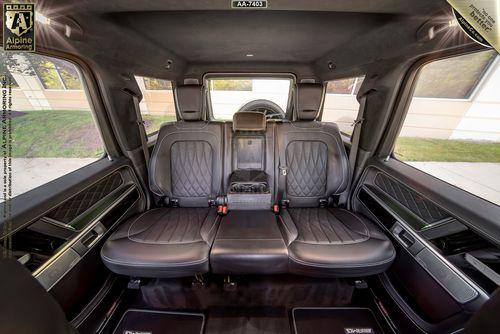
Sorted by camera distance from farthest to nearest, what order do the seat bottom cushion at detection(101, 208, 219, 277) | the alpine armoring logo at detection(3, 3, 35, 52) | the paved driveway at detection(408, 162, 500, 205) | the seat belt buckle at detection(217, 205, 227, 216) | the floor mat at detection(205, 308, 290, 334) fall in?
the seat belt buckle at detection(217, 205, 227, 216) < the floor mat at detection(205, 308, 290, 334) < the seat bottom cushion at detection(101, 208, 219, 277) < the paved driveway at detection(408, 162, 500, 205) < the alpine armoring logo at detection(3, 3, 35, 52)

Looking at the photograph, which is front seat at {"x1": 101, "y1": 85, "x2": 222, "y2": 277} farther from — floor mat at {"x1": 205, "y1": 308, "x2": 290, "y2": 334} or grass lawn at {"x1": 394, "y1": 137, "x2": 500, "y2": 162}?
grass lawn at {"x1": 394, "y1": 137, "x2": 500, "y2": 162}

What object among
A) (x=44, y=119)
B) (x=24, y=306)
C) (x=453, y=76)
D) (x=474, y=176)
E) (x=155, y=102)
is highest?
(x=453, y=76)

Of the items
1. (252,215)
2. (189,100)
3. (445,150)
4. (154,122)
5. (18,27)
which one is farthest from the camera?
(154,122)

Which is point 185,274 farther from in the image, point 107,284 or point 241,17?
point 241,17

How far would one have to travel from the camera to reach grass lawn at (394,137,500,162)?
1.12 metres

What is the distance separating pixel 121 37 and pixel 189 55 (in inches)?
42.9

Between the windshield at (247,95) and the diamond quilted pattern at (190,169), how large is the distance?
169cm

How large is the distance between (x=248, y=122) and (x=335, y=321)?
5.67ft

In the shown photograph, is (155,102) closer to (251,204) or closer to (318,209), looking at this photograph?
(251,204)

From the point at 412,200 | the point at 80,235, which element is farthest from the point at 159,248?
the point at 412,200

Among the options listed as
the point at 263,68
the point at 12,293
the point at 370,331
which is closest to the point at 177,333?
the point at 12,293

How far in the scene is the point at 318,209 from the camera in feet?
6.03

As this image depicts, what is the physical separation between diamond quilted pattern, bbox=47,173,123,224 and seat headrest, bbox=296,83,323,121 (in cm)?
189

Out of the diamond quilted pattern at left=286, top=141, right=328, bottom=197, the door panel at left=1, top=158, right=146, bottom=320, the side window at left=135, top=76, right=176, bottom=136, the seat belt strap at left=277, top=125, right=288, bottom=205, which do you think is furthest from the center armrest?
the side window at left=135, top=76, right=176, bottom=136
